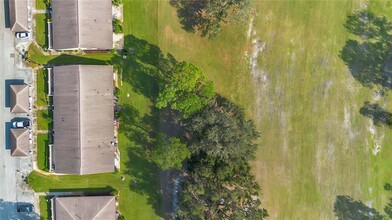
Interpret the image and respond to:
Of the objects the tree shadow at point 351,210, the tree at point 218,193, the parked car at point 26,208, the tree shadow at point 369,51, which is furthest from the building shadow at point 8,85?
the tree shadow at point 351,210

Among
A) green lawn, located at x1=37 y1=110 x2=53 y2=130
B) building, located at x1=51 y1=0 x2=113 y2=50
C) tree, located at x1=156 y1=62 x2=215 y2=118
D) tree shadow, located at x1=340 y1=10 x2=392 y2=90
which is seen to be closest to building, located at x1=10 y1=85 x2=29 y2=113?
green lawn, located at x1=37 y1=110 x2=53 y2=130


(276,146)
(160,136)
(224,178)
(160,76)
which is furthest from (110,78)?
(276,146)

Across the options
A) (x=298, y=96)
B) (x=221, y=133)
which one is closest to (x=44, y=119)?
(x=221, y=133)

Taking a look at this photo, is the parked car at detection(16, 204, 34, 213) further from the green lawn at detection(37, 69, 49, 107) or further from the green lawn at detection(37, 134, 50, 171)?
the green lawn at detection(37, 69, 49, 107)

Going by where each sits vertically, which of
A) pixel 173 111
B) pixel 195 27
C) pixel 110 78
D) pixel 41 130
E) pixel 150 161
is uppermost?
pixel 195 27

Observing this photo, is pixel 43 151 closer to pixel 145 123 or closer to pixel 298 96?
pixel 145 123

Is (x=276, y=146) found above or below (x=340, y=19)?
below

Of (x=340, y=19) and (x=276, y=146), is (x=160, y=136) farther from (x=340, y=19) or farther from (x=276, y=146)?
(x=340, y=19)
